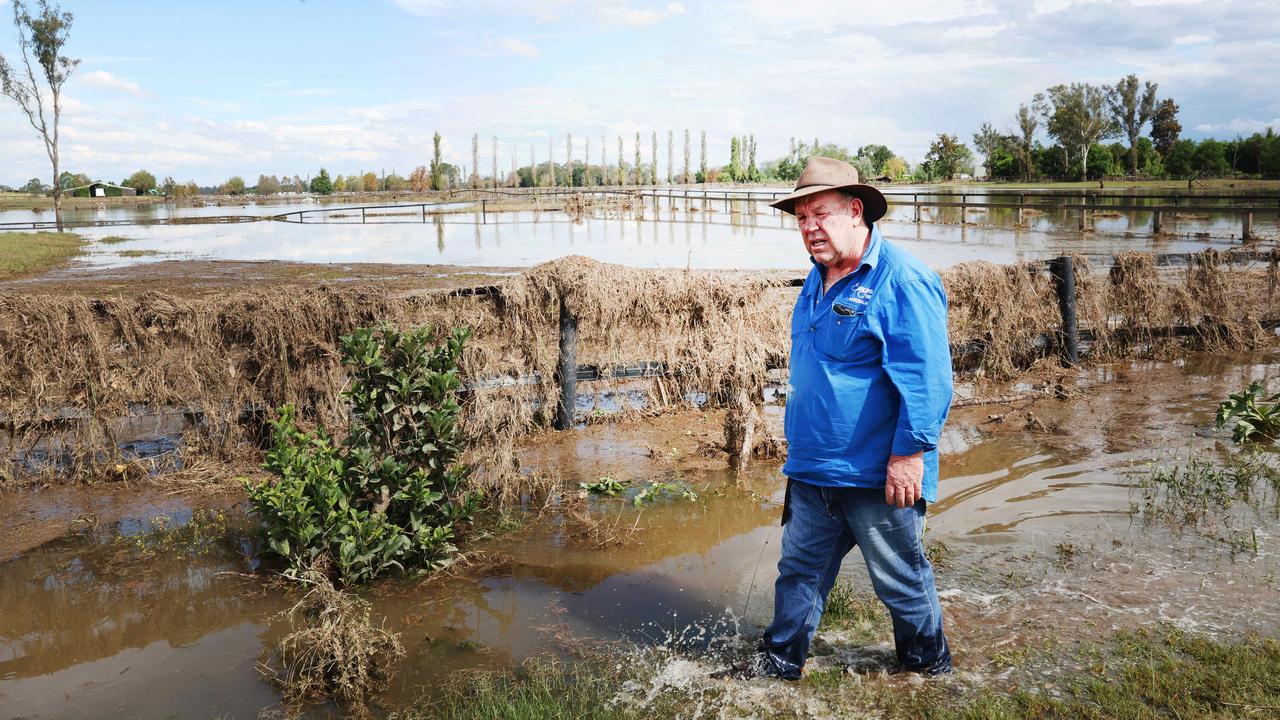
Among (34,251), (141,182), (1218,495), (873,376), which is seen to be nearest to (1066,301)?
(1218,495)

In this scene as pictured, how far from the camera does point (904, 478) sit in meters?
3.24

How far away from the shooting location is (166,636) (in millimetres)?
4438

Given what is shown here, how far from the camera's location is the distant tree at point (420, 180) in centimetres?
9694

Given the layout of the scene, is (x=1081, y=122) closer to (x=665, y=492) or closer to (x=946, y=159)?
(x=946, y=159)

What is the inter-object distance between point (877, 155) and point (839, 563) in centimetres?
9039

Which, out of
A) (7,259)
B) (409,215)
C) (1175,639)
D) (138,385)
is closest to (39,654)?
(138,385)

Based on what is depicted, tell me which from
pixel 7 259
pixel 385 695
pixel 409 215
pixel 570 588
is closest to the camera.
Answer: pixel 385 695

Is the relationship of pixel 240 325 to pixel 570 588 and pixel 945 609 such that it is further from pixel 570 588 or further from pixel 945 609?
pixel 945 609

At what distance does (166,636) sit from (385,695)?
4.70 ft

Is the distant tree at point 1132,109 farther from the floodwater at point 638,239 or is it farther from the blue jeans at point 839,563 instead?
the blue jeans at point 839,563

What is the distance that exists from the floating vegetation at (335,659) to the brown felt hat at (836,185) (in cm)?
264

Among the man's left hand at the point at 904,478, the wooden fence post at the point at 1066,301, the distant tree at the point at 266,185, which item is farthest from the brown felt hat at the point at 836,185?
the distant tree at the point at 266,185

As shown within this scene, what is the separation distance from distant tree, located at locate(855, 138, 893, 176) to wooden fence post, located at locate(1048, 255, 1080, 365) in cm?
7640

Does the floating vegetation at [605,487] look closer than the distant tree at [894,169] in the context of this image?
Yes
